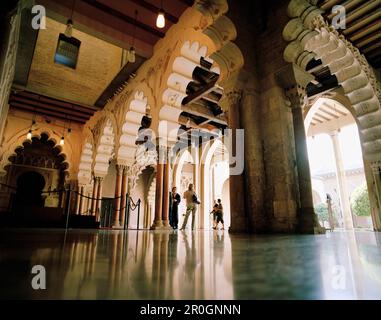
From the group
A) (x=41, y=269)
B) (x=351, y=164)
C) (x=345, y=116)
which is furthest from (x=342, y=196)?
(x=351, y=164)

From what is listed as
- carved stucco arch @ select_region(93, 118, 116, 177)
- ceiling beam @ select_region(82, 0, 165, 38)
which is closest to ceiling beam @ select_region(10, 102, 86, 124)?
carved stucco arch @ select_region(93, 118, 116, 177)

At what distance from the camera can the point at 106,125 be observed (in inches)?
442

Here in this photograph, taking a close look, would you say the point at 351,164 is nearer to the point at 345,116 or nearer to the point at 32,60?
the point at 345,116

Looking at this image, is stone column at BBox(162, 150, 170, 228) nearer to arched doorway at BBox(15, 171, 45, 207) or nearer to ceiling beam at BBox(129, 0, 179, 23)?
ceiling beam at BBox(129, 0, 179, 23)

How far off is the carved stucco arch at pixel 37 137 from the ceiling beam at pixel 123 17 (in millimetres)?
8073

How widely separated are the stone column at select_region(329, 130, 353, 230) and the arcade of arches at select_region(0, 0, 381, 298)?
0.19ft

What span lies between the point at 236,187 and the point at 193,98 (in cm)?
661

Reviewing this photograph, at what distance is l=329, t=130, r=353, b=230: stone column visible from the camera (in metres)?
10.7

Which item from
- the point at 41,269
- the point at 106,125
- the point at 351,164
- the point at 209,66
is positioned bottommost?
the point at 41,269

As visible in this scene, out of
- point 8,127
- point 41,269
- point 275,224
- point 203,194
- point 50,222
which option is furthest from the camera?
Result: point 203,194

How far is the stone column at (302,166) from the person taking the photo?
159 inches

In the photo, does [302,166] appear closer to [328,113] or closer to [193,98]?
[193,98]

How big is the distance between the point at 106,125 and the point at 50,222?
4888 millimetres

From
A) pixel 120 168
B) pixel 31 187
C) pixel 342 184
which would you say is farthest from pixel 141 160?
pixel 342 184
